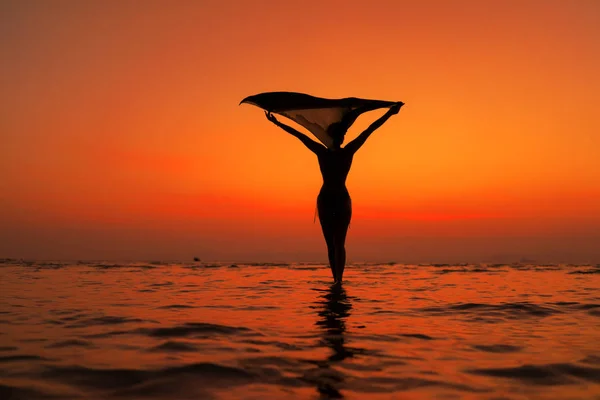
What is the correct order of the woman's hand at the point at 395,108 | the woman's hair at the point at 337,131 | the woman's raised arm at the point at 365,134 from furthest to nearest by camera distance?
the woman's hair at the point at 337,131 < the woman's hand at the point at 395,108 < the woman's raised arm at the point at 365,134

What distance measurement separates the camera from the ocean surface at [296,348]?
3.48 m

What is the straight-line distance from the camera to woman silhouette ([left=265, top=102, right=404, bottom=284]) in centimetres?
1047

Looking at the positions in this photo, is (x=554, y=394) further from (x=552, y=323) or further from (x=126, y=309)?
(x=126, y=309)

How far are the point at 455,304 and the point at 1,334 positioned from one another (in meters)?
6.54

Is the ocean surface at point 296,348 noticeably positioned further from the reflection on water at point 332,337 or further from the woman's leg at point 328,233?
the woman's leg at point 328,233

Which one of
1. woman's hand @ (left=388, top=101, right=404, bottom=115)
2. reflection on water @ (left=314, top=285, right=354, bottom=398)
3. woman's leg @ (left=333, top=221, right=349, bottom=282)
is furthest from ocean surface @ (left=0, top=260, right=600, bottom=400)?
woman's hand @ (left=388, top=101, right=404, bottom=115)

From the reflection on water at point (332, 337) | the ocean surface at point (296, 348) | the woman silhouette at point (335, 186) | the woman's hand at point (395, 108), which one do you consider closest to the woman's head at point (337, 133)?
the woman silhouette at point (335, 186)

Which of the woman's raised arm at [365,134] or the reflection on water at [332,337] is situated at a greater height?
the woman's raised arm at [365,134]

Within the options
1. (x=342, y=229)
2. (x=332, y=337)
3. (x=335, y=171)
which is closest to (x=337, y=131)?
(x=335, y=171)

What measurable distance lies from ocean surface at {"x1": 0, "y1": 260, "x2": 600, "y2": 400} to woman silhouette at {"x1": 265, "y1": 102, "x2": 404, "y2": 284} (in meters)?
2.03

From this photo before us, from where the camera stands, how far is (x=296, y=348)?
4.70 meters

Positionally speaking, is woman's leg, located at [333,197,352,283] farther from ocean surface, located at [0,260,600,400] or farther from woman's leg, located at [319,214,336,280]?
ocean surface, located at [0,260,600,400]

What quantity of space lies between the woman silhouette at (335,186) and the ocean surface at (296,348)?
2.03 metres

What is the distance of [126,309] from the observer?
7.42 meters
